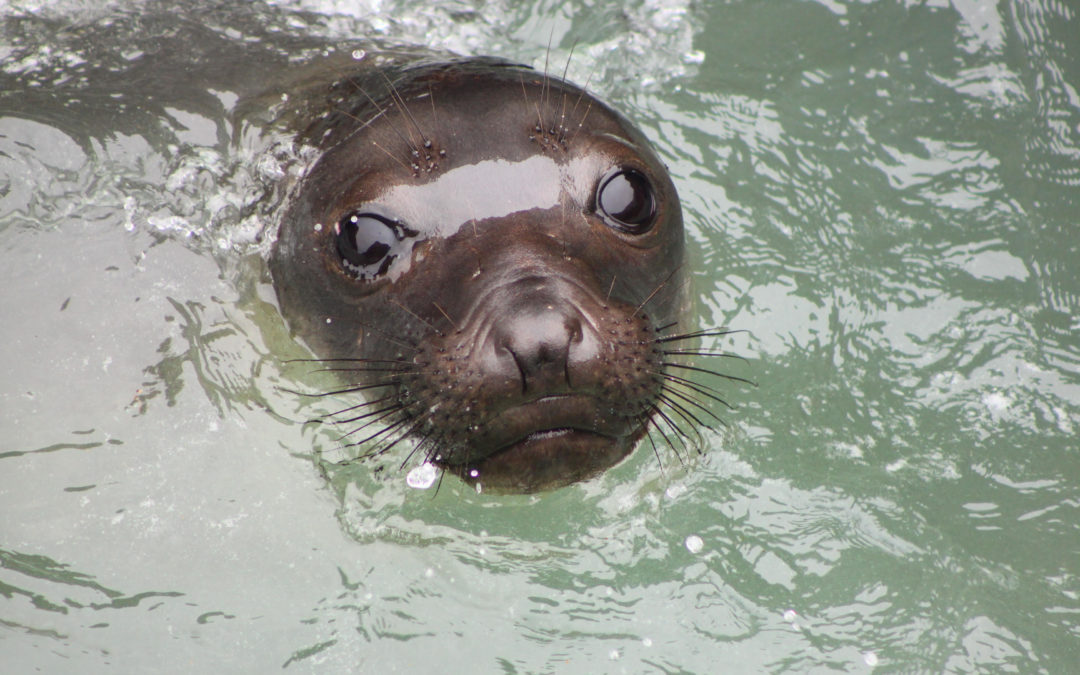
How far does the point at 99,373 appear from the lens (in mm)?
3736

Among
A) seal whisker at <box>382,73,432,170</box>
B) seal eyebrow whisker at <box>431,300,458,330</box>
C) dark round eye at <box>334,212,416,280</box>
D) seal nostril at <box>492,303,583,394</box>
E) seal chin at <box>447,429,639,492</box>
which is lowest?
seal chin at <box>447,429,639,492</box>

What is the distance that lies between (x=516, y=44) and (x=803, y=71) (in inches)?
54.0

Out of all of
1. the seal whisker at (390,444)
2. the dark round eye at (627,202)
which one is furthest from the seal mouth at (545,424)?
the dark round eye at (627,202)

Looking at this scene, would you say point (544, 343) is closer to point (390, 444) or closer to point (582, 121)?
point (390, 444)

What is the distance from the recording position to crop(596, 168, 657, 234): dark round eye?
11.1 feet

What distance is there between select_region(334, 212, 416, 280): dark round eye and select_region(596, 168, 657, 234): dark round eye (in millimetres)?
585

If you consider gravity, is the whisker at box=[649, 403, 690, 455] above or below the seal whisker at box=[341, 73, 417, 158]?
below

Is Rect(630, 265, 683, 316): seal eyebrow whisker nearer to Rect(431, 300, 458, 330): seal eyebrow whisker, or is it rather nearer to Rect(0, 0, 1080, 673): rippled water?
Rect(431, 300, 458, 330): seal eyebrow whisker

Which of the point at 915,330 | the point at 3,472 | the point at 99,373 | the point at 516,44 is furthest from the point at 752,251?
the point at 3,472

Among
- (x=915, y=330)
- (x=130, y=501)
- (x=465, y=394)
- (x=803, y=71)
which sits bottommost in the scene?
(x=130, y=501)

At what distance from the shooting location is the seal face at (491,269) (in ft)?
9.75

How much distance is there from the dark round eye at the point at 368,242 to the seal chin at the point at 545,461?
0.65 m

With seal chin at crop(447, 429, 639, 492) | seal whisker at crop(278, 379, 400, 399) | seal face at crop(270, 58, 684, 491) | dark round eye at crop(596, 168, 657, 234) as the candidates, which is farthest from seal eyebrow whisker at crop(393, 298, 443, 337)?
dark round eye at crop(596, 168, 657, 234)

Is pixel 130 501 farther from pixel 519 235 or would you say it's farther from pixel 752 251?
pixel 752 251
